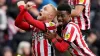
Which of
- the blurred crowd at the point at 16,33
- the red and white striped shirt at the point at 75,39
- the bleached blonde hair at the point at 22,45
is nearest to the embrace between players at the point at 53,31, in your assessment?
the red and white striped shirt at the point at 75,39

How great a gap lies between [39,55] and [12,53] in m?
4.44

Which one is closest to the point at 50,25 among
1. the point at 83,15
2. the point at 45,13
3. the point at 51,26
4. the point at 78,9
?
the point at 51,26

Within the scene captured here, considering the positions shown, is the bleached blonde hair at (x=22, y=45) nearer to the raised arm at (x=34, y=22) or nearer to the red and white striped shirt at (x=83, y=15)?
the red and white striped shirt at (x=83, y=15)

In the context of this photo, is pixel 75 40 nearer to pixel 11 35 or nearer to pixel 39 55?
pixel 39 55

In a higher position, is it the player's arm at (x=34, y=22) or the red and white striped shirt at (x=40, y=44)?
the player's arm at (x=34, y=22)

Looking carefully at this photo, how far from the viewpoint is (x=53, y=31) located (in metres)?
8.05

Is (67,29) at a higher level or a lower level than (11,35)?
higher

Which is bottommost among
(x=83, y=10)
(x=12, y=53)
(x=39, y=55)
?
(x=12, y=53)

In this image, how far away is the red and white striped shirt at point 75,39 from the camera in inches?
307

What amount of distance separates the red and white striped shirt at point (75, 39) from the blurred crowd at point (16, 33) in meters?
3.89

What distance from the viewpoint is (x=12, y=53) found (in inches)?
→ 499

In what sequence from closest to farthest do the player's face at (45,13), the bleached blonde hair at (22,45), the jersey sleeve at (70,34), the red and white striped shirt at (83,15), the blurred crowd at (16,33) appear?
the jersey sleeve at (70,34)
the player's face at (45,13)
the red and white striped shirt at (83,15)
the bleached blonde hair at (22,45)
the blurred crowd at (16,33)

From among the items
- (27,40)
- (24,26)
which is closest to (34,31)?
(24,26)

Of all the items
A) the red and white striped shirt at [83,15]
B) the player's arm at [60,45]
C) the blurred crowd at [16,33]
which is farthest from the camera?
the blurred crowd at [16,33]
